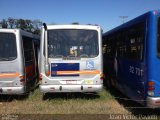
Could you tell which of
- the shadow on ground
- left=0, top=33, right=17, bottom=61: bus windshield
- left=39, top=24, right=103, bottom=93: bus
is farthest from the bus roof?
the shadow on ground

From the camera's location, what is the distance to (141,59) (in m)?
7.82

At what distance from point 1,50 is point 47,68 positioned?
1879 millimetres

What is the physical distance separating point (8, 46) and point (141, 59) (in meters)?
5.02

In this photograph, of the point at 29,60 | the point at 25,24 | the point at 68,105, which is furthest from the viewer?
the point at 25,24

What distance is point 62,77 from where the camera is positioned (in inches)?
393

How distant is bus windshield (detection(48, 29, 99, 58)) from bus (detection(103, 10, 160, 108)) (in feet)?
3.87

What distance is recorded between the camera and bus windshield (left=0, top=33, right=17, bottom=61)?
10.1 metres

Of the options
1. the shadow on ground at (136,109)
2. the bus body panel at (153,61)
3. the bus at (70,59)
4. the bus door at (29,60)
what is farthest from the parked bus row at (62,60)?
the bus body panel at (153,61)

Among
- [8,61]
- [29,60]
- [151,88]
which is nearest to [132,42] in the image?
[151,88]

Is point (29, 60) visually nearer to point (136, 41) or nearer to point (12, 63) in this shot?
point (12, 63)

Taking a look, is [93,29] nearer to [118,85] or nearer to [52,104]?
[118,85]

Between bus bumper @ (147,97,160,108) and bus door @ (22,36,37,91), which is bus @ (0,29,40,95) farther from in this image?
bus bumper @ (147,97,160,108)

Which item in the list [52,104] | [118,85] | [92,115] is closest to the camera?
[92,115]

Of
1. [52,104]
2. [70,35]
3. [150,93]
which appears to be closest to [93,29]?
[70,35]
